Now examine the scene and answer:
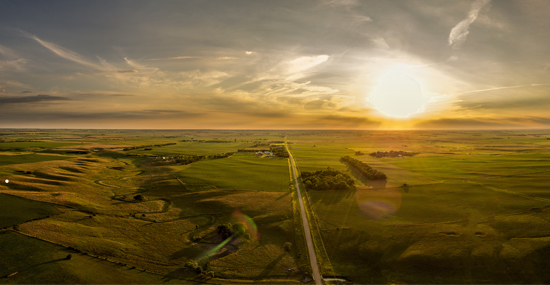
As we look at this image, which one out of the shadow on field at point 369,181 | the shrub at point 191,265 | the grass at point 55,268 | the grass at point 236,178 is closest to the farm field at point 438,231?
the shadow on field at point 369,181

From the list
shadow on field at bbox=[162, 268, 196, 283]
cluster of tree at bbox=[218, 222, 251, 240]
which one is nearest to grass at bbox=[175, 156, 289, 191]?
cluster of tree at bbox=[218, 222, 251, 240]

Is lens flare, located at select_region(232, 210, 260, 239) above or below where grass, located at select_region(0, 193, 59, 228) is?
below

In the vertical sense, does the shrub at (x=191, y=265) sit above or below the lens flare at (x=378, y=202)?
below

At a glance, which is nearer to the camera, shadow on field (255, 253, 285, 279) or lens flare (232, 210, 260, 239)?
shadow on field (255, 253, 285, 279)

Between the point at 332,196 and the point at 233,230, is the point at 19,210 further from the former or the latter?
the point at 332,196

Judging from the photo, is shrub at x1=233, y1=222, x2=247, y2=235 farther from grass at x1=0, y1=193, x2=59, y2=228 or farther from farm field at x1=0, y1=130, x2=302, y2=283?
grass at x1=0, y1=193, x2=59, y2=228

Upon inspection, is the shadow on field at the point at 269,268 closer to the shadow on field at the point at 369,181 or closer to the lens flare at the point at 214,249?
the lens flare at the point at 214,249
